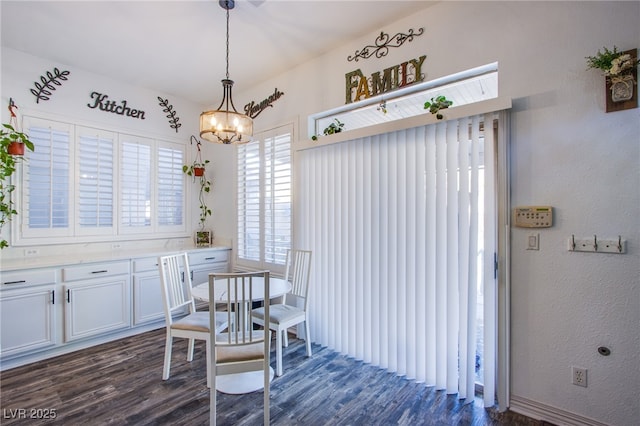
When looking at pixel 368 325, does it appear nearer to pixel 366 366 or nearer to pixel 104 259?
pixel 366 366

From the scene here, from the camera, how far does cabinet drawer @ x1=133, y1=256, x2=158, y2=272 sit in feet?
11.6

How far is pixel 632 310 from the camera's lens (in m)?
1.77

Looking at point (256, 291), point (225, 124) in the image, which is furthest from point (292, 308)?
point (225, 124)

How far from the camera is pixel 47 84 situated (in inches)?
131

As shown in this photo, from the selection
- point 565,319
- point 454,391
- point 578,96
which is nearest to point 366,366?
point 454,391

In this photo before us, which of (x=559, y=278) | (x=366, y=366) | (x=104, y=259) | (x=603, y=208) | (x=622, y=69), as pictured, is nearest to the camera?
(x=622, y=69)

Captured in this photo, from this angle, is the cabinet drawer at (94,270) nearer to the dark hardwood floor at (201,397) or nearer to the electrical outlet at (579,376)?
the dark hardwood floor at (201,397)

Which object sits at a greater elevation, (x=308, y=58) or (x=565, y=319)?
(x=308, y=58)

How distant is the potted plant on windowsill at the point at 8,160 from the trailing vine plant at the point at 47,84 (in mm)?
470

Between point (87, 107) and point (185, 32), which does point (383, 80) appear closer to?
point (185, 32)

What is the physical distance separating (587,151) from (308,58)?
269cm

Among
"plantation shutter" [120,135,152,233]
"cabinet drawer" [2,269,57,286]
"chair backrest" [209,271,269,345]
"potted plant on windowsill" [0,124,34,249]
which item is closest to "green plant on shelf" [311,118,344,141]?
"chair backrest" [209,271,269,345]

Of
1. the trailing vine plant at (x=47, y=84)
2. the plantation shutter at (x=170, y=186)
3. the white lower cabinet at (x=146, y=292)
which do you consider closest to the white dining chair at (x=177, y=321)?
the white lower cabinet at (x=146, y=292)

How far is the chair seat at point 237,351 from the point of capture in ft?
6.64
